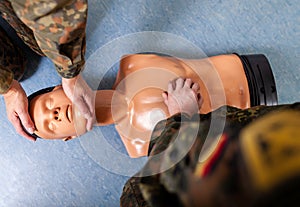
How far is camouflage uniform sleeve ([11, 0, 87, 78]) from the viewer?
24.2 inches

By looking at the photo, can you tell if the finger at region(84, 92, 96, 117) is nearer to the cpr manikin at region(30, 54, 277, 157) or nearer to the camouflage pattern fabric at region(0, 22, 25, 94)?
the cpr manikin at region(30, 54, 277, 157)

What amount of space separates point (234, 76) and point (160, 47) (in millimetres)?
257

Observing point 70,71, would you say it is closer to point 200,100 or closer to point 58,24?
point 58,24

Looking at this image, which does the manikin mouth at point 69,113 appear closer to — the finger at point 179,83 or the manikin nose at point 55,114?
the manikin nose at point 55,114

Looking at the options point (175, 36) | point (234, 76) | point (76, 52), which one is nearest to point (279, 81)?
point (234, 76)

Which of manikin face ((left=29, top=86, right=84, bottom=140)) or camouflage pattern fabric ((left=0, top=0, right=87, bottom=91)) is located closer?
camouflage pattern fabric ((left=0, top=0, right=87, bottom=91))

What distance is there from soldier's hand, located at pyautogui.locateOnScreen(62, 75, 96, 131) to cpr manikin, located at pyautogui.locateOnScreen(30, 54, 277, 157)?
0.09 feet

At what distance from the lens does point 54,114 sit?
92 cm

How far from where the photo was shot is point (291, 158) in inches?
9.3

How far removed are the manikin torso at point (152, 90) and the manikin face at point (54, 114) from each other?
3.0 inches

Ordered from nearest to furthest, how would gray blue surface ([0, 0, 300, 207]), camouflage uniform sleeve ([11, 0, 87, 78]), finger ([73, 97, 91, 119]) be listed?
camouflage uniform sleeve ([11, 0, 87, 78]), finger ([73, 97, 91, 119]), gray blue surface ([0, 0, 300, 207])

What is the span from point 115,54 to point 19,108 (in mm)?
329

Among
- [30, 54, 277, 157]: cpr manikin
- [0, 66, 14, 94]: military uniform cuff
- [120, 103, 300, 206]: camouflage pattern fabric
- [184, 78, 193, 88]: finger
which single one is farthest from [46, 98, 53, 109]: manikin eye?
[120, 103, 300, 206]: camouflage pattern fabric

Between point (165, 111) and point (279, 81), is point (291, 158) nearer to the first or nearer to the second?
point (165, 111)
